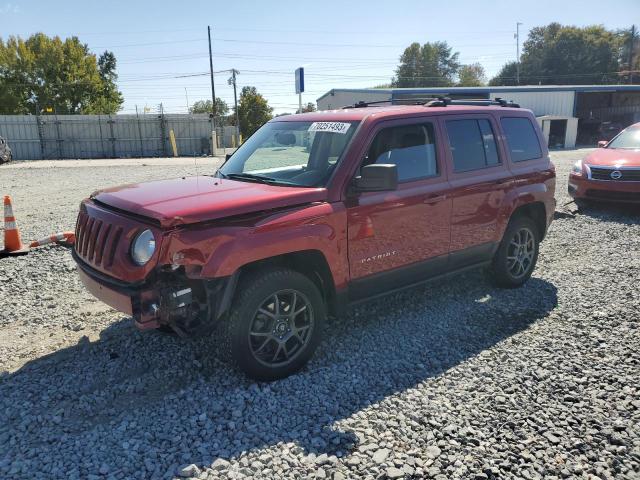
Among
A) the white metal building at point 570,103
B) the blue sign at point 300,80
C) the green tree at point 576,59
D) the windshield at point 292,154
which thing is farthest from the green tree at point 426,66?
the windshield at point 292,154

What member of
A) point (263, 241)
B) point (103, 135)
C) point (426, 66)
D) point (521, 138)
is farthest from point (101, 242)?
point (426, 66)

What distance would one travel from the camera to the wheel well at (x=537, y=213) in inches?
231

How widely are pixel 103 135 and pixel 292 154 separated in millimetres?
29503

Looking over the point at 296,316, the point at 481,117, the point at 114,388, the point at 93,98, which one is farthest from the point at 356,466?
the point at 93,98

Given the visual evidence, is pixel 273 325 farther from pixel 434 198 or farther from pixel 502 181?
pixel 502 181

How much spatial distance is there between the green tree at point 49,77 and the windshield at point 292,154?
56.0 metres

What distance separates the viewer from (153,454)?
304cm

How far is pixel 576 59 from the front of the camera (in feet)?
275

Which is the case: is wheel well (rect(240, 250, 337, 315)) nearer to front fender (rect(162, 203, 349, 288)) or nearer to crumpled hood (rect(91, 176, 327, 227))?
front fender (rect(162, 203, 349, 288))

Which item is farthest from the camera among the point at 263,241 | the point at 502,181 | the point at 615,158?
the point at 615,158

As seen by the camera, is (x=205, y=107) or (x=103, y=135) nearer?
(x=103, y=135)

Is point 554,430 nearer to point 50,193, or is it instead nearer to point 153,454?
point 153,454

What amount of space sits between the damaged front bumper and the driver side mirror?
1.27 meters

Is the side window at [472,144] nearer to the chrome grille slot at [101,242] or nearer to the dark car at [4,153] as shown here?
the chrome grille slot at [101,242]
